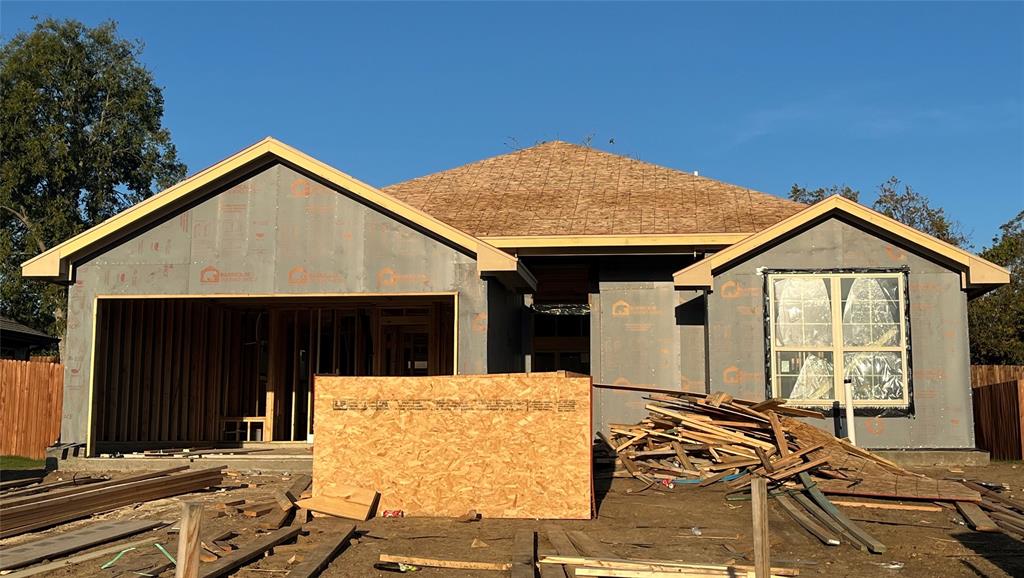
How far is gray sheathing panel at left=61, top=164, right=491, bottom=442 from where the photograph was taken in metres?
15.1

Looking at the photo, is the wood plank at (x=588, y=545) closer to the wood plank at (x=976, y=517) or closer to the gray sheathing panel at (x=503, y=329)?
the wood plank at (x=976, y=517)

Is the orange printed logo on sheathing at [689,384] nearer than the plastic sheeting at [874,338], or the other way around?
the plastic sheeting at [874,338]

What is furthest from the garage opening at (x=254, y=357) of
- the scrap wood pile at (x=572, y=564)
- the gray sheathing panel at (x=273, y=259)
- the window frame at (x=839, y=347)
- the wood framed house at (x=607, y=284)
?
the scrap wood pile at (x=572, y=564)

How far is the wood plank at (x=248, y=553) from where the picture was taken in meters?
7.64

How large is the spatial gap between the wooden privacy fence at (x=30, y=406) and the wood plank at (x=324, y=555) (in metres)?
12.9

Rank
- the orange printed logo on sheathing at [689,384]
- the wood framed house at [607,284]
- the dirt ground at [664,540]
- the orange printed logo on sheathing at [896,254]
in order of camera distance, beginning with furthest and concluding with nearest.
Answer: the orange printed logo on sheathing at [689,384] → the orange printed logo on sheathing at [896,254] → the wood framed house at [607,284] → the dirt ground at [664,540]

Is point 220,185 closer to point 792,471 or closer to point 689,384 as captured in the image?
point 689,384

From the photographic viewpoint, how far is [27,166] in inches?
1523

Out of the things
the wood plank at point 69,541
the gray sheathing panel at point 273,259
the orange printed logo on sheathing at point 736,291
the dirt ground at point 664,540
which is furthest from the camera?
the orange printed logo on sheathing at point 736,291

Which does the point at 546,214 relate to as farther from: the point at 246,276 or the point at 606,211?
the point at 246,276

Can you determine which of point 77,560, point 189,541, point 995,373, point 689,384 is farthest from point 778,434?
point 995,373

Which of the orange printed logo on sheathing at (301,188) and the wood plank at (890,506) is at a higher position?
the orange printed logo on sheathing at (301,188)

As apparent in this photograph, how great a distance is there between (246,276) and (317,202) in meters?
1.71

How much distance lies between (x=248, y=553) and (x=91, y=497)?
420 centimetres
